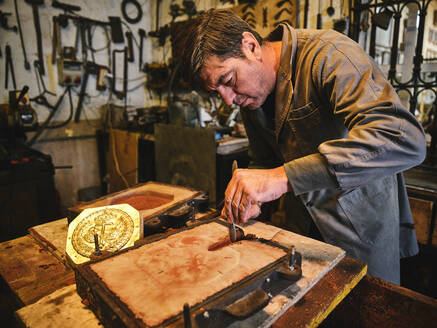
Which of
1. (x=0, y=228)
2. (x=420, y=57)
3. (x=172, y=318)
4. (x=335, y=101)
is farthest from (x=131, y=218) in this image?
(x=420, y=57)

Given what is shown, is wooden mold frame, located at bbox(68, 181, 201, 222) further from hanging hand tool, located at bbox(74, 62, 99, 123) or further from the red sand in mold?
hanging hand tool, located at bbox(74, 62, 99, 123)

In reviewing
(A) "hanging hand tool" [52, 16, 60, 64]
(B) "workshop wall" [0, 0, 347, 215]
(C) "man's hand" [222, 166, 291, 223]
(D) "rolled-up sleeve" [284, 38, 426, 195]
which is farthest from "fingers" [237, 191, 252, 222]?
(A) "hanging hand tool" [52, 16, 60, 64]

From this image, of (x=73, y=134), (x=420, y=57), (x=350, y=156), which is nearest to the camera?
(x=350, y=156)

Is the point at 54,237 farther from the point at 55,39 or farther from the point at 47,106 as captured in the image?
the point at 55,39

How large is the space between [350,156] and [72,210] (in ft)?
3.68

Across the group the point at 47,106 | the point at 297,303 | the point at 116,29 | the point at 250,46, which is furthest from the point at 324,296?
the point at 116,29

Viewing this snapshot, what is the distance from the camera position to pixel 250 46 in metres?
1.18

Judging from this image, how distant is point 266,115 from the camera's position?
149 cm

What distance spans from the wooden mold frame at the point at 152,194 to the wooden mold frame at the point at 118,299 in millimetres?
380

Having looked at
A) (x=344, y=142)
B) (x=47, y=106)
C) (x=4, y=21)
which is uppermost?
(x=4, y=21)

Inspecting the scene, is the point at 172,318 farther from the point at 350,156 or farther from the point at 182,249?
the point at 350,156

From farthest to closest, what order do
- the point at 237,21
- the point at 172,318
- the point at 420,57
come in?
the point at 420,57 → the point at 237,21 → the point at 172,318

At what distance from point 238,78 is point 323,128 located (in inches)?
15.7

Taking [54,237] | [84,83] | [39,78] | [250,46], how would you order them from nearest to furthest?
[250,46] < [54,237] < [39,78] < [84,83]
